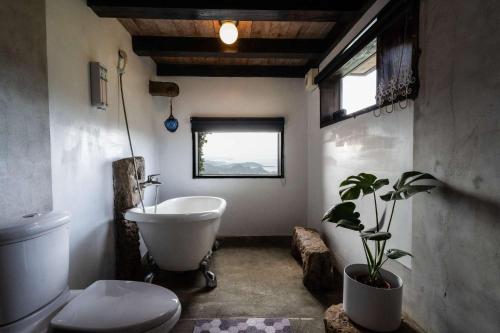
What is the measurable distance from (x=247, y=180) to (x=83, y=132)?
6.34 ft

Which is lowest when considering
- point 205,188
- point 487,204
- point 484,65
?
point 205,188

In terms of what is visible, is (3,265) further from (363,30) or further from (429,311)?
(363,30)

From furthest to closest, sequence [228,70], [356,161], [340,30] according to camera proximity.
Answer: [228,70] < [340,30] < [356,161]

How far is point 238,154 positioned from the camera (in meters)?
3.18

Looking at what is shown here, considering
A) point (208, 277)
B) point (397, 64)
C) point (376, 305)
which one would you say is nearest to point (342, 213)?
point (376, 305)

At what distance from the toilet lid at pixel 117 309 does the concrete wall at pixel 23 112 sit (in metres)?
0.47

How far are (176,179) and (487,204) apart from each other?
9.54ft

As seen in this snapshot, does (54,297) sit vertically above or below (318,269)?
above

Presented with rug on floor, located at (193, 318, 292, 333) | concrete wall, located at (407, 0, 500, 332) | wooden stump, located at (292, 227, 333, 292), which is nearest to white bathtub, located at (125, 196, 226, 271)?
rug on floor, located at (193, 318, 292, 333)

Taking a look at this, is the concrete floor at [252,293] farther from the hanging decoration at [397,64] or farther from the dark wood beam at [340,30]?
the dark wood beam at [340,30]

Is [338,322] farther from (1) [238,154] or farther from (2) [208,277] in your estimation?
(1) [238,154]

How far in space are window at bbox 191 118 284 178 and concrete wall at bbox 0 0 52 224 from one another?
6.33 feet

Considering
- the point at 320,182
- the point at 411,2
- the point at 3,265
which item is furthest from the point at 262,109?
the point at 3,265

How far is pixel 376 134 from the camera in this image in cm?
152
